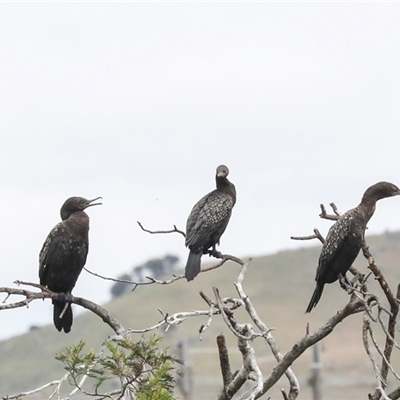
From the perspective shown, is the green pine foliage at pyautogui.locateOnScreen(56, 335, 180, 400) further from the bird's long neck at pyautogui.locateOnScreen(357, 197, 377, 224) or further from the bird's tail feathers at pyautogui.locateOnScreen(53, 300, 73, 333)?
the bird's long neck at pyautogui.locateOnScreen(357, 197, 377, 224)

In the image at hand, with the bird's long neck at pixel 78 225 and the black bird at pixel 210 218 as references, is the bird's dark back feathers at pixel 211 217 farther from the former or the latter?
the bird's long neck at pixel 78 225

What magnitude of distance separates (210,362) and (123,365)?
163 feet

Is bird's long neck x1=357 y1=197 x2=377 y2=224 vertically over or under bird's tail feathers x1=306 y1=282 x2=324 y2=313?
over

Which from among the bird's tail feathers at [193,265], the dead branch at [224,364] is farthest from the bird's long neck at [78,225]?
the dead branch at [224,364]

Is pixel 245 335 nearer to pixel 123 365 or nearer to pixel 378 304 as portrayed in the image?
pixel 378 304

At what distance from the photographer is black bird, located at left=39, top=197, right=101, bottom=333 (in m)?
8.07

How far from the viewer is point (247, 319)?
177 feet

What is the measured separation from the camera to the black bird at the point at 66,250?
807cm

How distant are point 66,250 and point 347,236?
201 centimetres

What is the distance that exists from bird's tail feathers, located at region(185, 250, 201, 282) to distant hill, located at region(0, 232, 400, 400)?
117 feet

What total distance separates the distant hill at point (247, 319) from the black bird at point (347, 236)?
120 ft

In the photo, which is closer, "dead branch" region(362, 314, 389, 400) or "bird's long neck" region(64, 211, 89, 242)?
"dead branch" region(362, 314, 389, 400)

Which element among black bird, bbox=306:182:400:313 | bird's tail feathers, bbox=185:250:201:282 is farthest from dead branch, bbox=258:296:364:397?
bird's tail feathers, bbox=185:250:201:282

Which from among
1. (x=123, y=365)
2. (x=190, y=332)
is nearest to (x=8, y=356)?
(x=190, y=332)
